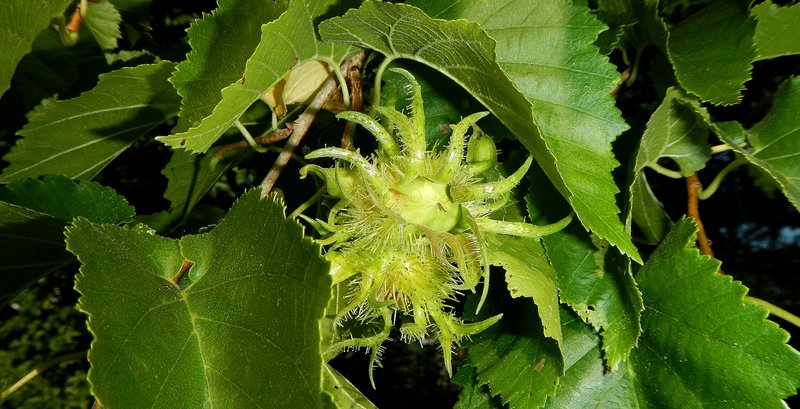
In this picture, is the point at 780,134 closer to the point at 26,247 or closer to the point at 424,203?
the point at 424,203

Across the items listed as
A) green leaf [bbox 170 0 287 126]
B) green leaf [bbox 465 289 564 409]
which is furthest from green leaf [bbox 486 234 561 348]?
green leaf [bbox 170 0 287 126]

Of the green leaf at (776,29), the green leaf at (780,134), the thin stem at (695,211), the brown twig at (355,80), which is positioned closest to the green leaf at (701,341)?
the thin stem at (695,211)

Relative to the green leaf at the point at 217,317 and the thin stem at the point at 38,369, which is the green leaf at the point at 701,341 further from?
the thin stem at the point at 38,369

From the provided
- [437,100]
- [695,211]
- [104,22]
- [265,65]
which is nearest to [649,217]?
[695,211]

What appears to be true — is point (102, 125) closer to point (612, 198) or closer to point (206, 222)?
point (206, 222)

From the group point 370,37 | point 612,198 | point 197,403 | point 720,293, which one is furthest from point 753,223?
point 197,403
